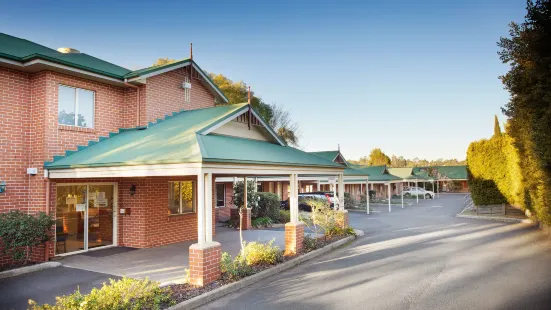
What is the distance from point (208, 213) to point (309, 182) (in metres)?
29.8

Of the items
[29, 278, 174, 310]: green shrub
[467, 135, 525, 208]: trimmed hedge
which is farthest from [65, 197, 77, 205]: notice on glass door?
[467, 135, 525, 208]: trimmed hedge

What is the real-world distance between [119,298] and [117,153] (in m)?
4.77

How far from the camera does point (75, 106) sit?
37.1 ft

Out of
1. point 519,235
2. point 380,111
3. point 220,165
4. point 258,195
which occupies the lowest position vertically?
point 519,235

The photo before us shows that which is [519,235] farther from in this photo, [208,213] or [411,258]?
[208,213]

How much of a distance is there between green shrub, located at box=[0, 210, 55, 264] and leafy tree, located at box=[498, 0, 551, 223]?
14.7 m

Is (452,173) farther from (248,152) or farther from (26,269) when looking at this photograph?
(26,269)

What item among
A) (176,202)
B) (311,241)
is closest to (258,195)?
(176,202)

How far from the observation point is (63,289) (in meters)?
7.70

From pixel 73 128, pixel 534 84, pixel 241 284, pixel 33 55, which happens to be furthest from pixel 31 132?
pixel 534 84

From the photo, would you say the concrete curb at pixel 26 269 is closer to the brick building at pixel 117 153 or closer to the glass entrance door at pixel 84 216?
the brick building at pixel 117 153

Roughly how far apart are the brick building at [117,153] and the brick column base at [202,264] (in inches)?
0.9

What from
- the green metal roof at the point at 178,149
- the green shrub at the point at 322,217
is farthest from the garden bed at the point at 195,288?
the green shrub at the point at 322,217

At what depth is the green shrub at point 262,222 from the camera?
19.0 m
